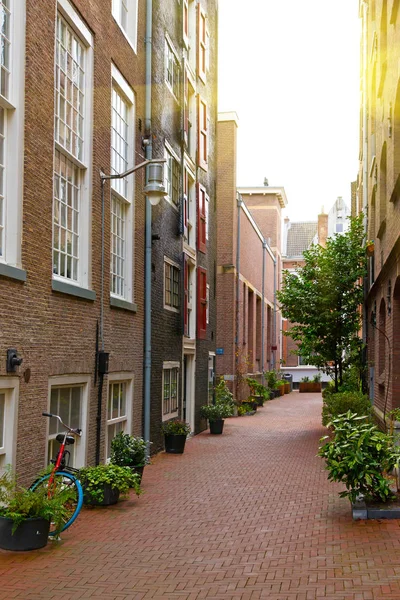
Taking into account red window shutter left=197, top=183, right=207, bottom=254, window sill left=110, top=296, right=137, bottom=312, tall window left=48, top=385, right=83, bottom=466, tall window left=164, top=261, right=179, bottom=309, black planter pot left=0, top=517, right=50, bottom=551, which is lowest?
black planter pot left=0, top=517, right=50, bottom=551

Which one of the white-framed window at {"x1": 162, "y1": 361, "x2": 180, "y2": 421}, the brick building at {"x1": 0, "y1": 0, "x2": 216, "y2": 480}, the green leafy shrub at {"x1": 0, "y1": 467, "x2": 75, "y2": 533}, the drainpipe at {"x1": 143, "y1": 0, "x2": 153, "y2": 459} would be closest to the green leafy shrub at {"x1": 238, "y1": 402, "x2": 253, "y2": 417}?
the white-framed window at {"x1": 162, "y1": 361, "x2": 180, "y2": 421}

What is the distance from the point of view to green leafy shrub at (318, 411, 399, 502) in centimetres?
929

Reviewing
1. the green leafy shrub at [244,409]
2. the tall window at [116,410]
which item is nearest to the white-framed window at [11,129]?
the tall window at [116,410]

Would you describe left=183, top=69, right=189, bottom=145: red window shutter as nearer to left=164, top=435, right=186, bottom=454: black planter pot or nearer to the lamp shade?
left=164, top=435, right=186, bottom=454: black planter pot

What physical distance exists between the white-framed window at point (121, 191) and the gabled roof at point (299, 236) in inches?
2331

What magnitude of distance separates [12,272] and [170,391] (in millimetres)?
10483

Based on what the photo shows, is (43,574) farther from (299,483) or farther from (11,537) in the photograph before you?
(299,483)

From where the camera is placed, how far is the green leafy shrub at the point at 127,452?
12.1m

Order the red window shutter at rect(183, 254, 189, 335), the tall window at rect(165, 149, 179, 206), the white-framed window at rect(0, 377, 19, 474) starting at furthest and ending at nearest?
the red window shutter at rect(183, 254, 189, 335) < the tall window at rect(165, 149, 179, 206) < the white-framed window at rect(0, 377, 19, 474)

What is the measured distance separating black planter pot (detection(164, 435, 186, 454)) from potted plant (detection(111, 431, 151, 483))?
4.65 m

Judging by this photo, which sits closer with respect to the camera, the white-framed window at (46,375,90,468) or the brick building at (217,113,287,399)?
the white-framed window at (46,375,90,468)

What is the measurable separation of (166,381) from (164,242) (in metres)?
3.47

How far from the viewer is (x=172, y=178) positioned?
766 inches

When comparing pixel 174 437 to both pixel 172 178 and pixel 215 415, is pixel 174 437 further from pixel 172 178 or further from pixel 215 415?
pixel 172 178
